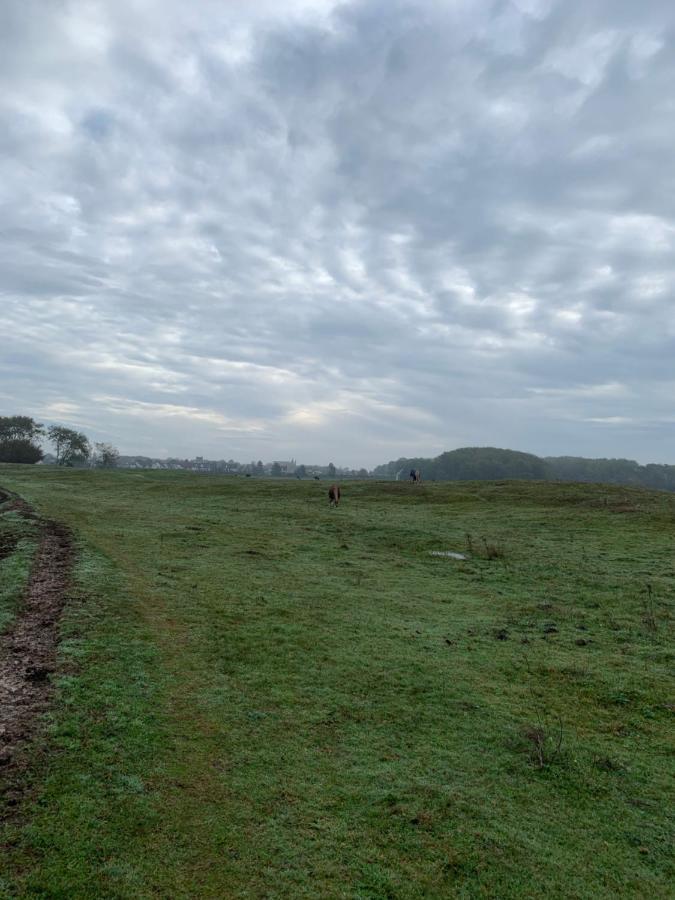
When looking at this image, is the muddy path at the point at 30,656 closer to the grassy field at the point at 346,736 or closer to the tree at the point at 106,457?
the grassy field at the point at 346,736

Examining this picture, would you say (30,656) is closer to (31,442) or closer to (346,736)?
(346,736)

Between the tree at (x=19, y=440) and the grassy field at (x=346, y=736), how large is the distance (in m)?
115

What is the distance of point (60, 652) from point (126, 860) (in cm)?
588

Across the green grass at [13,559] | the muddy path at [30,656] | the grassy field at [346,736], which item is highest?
the green grass at [13,559]

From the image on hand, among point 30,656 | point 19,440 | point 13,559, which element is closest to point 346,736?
point 30,656

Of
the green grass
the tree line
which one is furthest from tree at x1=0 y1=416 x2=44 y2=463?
the green grass

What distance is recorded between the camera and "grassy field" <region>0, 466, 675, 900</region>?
6305 mm

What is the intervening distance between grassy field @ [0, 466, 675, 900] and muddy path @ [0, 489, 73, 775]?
33cm

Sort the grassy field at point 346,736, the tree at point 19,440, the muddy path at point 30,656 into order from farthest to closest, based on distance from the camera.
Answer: the tree at point 19,440 → the muddy path at point 30,656 → the grassy field at point 346,736

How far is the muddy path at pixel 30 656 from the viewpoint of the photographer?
8034 millimetres

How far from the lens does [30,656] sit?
1061 cm

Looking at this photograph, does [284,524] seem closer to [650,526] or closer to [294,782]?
[650,526]

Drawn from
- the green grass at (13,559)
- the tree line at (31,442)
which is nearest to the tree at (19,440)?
the tree line at (31,442)

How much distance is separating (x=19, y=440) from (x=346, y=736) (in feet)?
436
